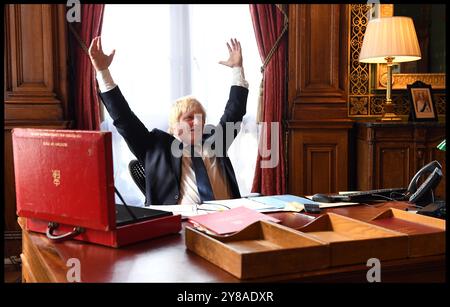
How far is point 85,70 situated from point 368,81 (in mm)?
2252

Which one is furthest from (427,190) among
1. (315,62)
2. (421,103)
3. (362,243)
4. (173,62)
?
(173,62)

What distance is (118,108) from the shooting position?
7.95 ft

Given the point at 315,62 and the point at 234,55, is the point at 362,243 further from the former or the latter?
the point at 315,62

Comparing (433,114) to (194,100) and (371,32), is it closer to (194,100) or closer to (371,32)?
(371,32)

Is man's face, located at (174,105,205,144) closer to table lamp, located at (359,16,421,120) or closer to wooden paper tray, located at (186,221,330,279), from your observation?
wooden paper tray, located at (186,221,330,279)

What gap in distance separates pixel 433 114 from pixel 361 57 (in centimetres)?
80

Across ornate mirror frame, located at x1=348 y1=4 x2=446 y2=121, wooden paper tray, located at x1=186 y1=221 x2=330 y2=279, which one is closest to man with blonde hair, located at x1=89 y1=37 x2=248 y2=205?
wooden paper tray, located at x1=186 y1=221 x2=330 y2=279

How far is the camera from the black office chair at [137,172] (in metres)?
2.67

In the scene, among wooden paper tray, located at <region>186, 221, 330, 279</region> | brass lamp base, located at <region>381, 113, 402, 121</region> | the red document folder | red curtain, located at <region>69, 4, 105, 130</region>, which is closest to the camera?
wooden paper tray, located at <region>186, 221, 330, 279</region>

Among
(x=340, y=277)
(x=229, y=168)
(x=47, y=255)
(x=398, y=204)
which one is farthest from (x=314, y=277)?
(x=229, y=168)

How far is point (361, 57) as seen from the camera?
3824 millimetres

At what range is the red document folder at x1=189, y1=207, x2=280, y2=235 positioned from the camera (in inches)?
59.3

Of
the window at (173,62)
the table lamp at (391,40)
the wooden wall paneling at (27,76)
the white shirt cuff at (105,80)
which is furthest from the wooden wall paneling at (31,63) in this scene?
the table lamp at (391,40)

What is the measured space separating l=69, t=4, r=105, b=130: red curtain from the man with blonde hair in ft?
4.40
